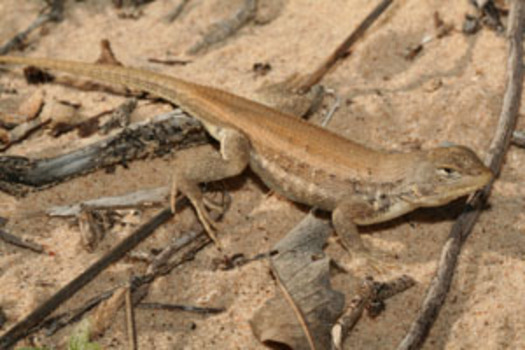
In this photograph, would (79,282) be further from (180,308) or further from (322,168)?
(322,168)

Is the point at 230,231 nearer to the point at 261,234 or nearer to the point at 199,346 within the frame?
the point at 261,234

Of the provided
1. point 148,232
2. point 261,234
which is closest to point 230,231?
→ point 261,234

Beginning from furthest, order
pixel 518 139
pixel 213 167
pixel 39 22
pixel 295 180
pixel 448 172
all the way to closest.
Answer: pixel 39 22 → pixel 518 139 → pixel 213 167 → pixel 295 180 → pixel 448 172

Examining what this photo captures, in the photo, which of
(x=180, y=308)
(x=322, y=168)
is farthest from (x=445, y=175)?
(x=180, y=308)

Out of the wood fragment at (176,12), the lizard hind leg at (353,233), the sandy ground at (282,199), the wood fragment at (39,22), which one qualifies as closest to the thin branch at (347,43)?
the sandy ground at (282,199)

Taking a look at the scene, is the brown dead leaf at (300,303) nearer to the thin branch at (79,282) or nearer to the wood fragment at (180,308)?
the wood fragment at (180,308)
